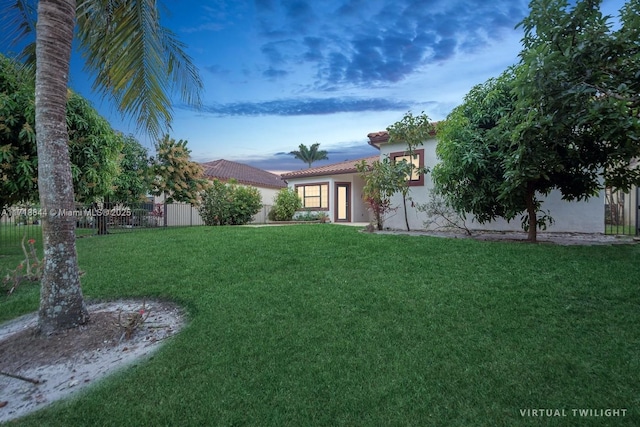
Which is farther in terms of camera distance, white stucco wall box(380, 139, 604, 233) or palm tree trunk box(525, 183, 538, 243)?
white stucco wall box(380, 139, 604, 233)

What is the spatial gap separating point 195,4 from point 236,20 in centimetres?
154

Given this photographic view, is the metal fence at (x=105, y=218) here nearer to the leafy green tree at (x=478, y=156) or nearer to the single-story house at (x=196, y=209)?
the single-story house at (x=196, y=209)

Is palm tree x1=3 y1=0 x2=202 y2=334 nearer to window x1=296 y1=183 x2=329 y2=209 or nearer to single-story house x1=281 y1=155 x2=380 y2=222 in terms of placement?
single-story house x1=281 y1=155 x2=380 y2=222

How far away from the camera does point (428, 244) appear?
7.45 metres

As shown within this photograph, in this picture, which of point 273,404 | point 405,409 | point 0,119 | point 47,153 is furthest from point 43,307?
point 0,119

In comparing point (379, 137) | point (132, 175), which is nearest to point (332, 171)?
point (379, 137)

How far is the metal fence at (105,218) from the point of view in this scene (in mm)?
11156

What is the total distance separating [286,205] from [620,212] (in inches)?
553

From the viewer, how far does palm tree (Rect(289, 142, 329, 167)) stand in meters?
45.4

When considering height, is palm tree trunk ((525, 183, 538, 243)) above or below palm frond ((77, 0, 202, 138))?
below

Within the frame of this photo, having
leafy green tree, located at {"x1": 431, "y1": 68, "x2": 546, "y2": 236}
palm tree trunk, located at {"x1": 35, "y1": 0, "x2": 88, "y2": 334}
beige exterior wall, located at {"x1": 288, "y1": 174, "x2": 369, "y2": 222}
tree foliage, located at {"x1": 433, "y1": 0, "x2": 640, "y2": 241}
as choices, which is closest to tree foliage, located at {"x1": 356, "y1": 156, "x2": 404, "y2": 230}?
leafy green tree, located at {"x1": 431, "y1": 68, "x2": 546, "y2": 236}

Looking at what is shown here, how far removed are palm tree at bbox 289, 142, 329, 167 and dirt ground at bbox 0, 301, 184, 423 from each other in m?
42.1

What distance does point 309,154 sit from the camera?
45875mm

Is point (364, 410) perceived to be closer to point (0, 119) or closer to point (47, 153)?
point (47, 153)
